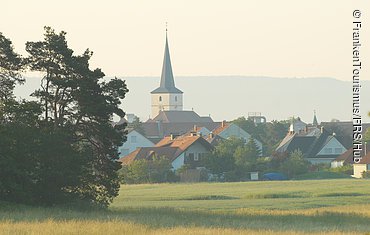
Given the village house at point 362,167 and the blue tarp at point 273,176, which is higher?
the village house at point 362,167

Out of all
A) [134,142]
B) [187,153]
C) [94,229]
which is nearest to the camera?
[94,229]

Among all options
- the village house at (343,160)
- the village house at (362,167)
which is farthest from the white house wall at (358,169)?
the village house at (343,160)

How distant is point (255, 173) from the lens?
11756 cm

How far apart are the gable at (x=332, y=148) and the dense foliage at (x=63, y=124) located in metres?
99.7

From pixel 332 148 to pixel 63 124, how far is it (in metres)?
103

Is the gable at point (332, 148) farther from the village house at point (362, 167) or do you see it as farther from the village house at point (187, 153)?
the village house at point (187, 153)

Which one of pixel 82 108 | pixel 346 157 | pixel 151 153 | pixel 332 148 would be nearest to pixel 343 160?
pixel 346 157

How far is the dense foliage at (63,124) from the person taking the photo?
4575cm

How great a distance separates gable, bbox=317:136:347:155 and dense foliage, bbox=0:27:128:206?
99662 mm

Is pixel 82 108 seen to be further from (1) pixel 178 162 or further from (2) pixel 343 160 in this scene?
(2) pixel 343 160

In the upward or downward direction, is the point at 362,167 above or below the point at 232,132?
below

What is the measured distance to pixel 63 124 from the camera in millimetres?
49562

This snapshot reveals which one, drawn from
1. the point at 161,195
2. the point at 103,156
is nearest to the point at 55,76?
the point at 103,156

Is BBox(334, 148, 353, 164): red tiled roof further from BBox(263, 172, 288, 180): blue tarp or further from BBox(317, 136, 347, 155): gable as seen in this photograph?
BBox(263, 172, 288, 180): blue tarp
